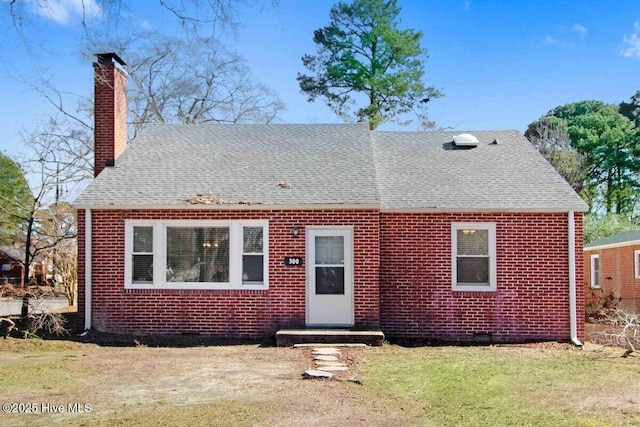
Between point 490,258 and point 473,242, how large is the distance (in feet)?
1.56

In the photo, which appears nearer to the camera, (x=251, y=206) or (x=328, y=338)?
(x=328, y=338)

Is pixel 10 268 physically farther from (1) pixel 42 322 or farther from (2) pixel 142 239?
(2) pixel 142 239

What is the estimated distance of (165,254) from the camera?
1303 cm

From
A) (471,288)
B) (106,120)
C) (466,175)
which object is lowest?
(471,288)

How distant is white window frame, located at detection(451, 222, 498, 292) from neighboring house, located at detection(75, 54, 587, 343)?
0.02m

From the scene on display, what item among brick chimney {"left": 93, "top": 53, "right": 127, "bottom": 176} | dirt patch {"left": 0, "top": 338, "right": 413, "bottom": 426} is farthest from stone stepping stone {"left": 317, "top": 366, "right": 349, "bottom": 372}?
brick chimney {"left": 93, "top": 53, "right": 127, "bottom": 176}

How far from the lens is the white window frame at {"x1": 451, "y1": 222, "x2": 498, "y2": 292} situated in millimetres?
13180

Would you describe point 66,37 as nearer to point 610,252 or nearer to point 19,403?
point 19,403

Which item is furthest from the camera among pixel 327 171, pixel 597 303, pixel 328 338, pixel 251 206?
pixel 597 303

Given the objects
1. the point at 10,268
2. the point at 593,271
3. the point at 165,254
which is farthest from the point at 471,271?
the point at 10,268

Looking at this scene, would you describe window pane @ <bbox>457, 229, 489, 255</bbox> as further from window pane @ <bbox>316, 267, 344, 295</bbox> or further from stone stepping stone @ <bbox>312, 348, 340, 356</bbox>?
stone stepping stone @ <bbox>312, 348, 340, 356</bbox>

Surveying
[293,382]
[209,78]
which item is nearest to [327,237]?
[293,382]

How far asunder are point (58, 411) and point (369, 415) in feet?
11.2

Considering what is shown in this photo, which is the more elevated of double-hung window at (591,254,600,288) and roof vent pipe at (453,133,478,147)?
roof vent pipe at (453,133,478,147)
